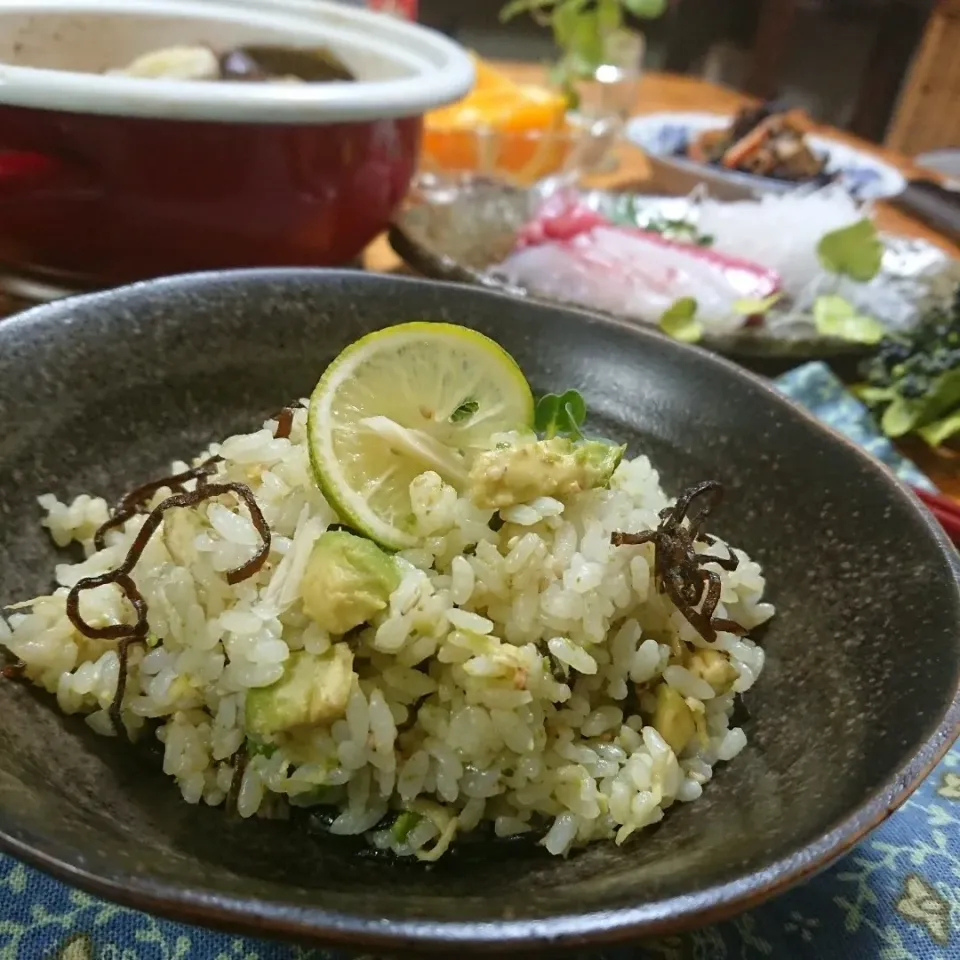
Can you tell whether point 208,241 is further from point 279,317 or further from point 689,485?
point 689,485

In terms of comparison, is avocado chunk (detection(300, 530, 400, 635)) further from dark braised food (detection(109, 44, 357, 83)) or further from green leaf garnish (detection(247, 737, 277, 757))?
dark braised food (detection(109, 44, 357, 83))

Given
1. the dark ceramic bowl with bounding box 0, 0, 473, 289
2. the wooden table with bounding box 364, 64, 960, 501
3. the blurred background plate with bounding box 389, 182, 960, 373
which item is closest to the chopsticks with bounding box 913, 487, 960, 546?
the wooden table with bounding box 364, 64, 960, 501

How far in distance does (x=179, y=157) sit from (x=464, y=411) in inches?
30.8

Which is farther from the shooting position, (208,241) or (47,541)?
(208,241)

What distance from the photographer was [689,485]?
4.50 ft

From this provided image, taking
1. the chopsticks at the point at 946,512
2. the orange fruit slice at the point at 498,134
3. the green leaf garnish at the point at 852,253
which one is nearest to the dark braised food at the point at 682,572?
the chopsticks at the point at 946,512

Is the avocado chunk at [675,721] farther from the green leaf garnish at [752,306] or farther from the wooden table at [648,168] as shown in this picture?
the green leaf garnish at [752,306]

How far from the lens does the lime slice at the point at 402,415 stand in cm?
102

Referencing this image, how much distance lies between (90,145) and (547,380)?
31.8 inches

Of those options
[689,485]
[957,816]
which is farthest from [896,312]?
[957,816]

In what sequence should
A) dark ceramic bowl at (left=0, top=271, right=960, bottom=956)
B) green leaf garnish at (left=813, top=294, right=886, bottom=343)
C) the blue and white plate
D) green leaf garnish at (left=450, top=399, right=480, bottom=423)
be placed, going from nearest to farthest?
dark ceramic bowl at (left=0, top=271, right=960, bottom=956) < green leaf garnish at (left=450, top=399, right=480, bottom=423) < green leaf garnish at (left=813, top=294, right=886, bottom=343) < the blue and white plate

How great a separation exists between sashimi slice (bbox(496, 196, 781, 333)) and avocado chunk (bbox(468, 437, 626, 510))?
1094 millimetres

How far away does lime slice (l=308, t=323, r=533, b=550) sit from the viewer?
40.0 inches

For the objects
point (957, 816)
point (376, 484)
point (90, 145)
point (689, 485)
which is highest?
point (90, 145)
